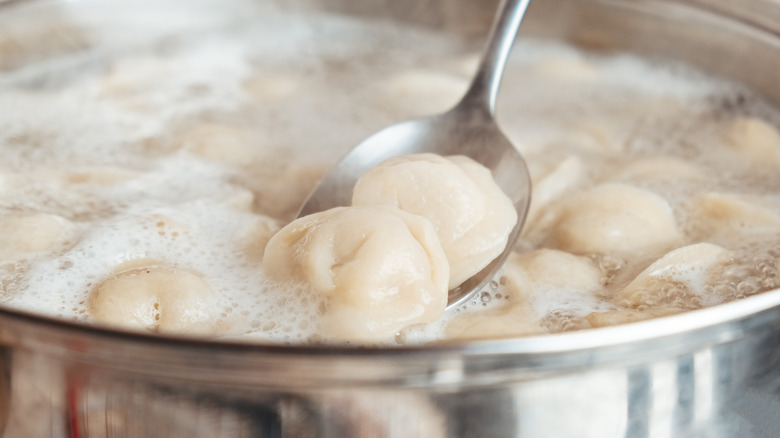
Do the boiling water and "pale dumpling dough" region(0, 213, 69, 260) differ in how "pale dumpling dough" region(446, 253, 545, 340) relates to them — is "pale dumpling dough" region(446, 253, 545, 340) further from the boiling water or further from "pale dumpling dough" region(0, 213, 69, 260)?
"pale dumpling dough" region(0, 213, 69, 260)

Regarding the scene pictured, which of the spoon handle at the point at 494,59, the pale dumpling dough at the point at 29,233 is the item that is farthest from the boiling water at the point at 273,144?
the spoon handle at the point at 494,59

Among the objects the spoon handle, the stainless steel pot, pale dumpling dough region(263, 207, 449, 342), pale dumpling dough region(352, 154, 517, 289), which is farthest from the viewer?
the spoon handle

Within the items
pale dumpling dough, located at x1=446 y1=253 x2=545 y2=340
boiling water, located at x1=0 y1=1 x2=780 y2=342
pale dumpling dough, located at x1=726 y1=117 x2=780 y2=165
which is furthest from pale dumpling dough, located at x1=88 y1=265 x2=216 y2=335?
pale dumpling dough, located at x1=726 y1=117 x2=780 y2=165

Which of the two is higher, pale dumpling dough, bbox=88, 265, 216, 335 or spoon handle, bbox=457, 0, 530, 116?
spoon handle, bbox=457, 0, 530, 116

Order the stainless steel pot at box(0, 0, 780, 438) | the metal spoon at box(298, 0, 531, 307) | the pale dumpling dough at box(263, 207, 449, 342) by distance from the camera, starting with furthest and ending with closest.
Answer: the metal spoon at box(298, 0, 531, 307), the pale dumpling dough at box(263, 207, 449, 342), the stainless steel pot at box(0, 0, 780, 438)

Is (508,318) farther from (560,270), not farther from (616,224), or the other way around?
(616,224)

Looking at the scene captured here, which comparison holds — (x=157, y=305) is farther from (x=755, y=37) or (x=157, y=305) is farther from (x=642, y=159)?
Answer: (x=755, y=37)
